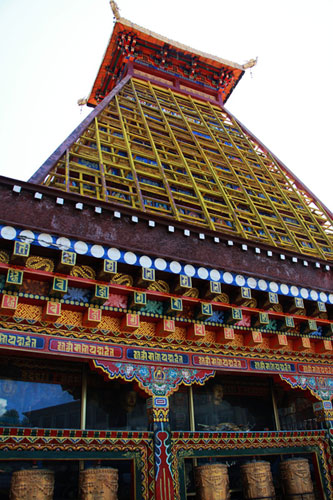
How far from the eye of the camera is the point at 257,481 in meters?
6.57

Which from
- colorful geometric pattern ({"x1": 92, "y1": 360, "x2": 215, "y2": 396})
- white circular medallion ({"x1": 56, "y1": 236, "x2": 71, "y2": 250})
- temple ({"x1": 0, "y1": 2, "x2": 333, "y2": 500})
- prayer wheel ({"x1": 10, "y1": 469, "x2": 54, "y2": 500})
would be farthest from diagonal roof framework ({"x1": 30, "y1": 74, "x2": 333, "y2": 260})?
prayer wheel ({"x1": 10, "y1": 469, "x2": 54, "y2": 500})

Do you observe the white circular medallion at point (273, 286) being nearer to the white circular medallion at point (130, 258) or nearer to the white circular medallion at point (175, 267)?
the white circular medallion at point (175, 267)

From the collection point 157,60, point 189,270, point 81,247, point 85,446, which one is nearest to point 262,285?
point 189,270

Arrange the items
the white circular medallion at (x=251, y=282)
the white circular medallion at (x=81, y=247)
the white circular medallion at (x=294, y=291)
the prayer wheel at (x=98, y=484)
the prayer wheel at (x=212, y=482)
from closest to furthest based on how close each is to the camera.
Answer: the prayer wheel at (x=98, y=484) < the white circular medallion at (x=81, y=247) < the prayer wheel at (x=212, y=482) < the white circular medallion at (x=251, y=282) < the white circular medallion at (x=294, y=291)

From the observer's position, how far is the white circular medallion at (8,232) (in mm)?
5346

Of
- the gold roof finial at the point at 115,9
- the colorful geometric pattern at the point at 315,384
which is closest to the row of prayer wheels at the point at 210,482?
the colorful geometric pattern at the point at 315,384

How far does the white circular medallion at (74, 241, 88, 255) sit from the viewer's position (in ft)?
18.9

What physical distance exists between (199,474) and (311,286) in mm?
3656

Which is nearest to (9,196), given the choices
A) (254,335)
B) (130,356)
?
(130,356)

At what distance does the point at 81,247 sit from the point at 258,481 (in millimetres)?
4467

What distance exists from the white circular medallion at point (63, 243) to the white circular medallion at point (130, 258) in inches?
32.8

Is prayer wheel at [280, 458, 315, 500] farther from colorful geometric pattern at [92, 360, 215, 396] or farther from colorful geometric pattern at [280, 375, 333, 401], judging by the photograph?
colorful geometric pattern at [92, 360, 215, 396]

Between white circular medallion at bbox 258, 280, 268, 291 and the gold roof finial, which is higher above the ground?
the gold roof finial

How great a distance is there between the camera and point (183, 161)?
10.5 metres
